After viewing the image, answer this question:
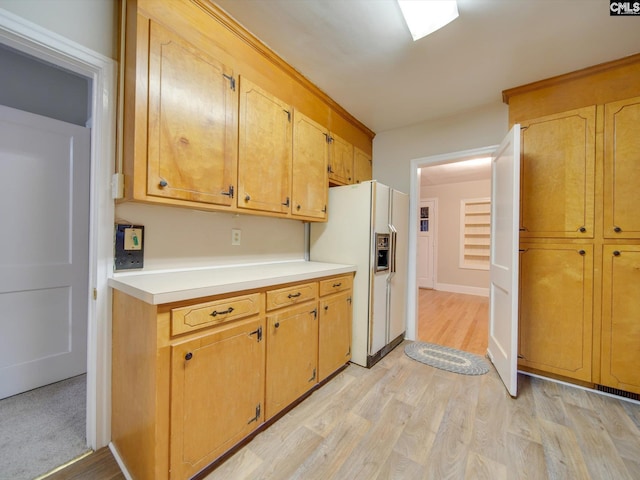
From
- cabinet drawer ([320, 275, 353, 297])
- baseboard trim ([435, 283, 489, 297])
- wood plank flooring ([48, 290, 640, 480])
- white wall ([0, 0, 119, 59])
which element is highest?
white wall ([0, 0, 119, 59])

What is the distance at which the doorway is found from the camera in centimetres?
303

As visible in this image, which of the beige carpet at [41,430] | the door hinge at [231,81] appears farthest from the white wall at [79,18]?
the beige carpet at [41,430]

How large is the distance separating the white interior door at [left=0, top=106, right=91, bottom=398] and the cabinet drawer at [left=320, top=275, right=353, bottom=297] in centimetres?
191

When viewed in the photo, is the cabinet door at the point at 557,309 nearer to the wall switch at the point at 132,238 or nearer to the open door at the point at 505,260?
the open door at the point at 505,260

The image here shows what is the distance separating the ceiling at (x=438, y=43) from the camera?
154 centimetres

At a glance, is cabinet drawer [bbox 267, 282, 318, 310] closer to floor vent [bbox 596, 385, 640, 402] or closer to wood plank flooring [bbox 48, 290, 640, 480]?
wood plank flooring [bbox 48, 290, 640, 480]

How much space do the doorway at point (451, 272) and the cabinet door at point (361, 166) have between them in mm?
529

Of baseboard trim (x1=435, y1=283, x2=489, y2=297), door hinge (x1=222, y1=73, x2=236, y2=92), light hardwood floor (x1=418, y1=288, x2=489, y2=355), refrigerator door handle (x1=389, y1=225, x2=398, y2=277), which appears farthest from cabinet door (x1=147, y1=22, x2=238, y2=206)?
baseboard trim (x1=435, y1=283, x2=489, y2=297)

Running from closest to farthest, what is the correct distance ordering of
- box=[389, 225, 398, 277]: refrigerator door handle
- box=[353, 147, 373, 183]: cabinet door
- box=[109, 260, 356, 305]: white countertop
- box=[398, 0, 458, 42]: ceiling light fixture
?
box=[109, 260, 356, 305]: white countertop → box=[398, 0, 458, 42]: ceiling light fixture → box=[389, 225, 398, 277]: refrigerator door handle → box=[353, 147, 373, 183]: cabinet door

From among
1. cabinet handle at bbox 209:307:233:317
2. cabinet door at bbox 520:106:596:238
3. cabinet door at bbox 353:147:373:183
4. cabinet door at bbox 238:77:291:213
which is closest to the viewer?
cabinet handle at bbox 209:307:233:317

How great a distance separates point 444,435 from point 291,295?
1223 mm

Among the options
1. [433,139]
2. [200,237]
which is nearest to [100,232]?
[200,237]

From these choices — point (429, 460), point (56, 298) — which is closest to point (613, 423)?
point (429, 460)

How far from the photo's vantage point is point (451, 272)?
5918 millimetres
